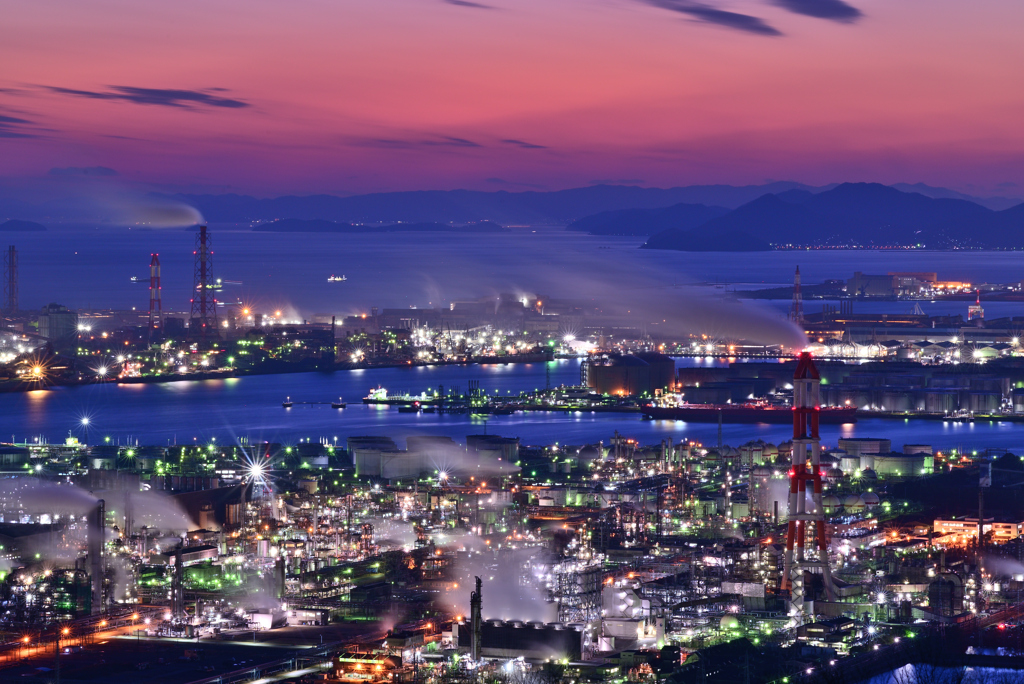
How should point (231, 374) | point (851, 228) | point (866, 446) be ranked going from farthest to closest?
point (851, 228) < point (231, 374) < point (866, 446)

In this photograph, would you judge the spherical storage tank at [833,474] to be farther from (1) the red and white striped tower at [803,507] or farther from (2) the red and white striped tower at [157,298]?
(2) the red and white striped tower at [157,298]

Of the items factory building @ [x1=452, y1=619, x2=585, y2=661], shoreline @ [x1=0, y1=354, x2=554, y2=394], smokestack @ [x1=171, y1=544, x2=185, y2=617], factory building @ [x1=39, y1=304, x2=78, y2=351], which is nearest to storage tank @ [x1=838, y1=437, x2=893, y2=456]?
smokestack @ [x1=171, y1=544, x2=185, y2=617]

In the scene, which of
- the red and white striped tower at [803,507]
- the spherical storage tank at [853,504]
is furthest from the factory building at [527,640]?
the spherical storage tank at [853,504]

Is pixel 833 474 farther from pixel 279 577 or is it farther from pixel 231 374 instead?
pixel 231 374

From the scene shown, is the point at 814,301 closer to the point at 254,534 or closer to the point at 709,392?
the point at 709,392

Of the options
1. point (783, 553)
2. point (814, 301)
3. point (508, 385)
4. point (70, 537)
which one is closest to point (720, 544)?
point (783, 553)

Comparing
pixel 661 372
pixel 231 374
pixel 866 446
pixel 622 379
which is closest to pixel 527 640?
pixel 866 446
